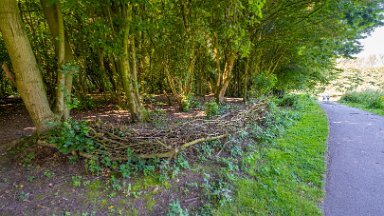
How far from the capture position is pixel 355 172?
4.33 metres

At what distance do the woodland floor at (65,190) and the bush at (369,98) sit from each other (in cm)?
1203

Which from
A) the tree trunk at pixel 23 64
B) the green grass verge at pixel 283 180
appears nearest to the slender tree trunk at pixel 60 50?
the tree trunk at pixel 23 64

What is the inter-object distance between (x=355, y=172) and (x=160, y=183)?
3655 mm

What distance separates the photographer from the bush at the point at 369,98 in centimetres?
1157

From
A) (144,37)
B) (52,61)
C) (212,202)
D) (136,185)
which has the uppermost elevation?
(144,37)

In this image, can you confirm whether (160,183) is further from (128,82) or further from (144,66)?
(144,66)

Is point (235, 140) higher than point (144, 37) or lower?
lower

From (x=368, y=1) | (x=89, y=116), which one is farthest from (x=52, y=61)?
(x=368, y=1)

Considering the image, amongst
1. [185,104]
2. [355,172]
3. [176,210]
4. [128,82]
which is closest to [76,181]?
[176,210]

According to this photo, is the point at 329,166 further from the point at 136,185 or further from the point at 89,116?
the point at 89,116

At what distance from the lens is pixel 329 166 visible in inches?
181

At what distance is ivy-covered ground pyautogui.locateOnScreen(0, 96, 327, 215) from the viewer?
3.02 metres

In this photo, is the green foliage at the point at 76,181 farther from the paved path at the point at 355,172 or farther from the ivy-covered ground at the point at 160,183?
the paved path at the point at 355,172

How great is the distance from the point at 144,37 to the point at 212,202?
17.8 feet
